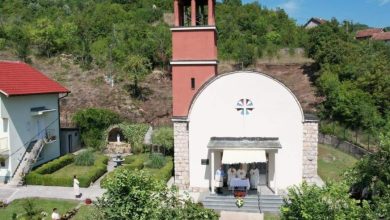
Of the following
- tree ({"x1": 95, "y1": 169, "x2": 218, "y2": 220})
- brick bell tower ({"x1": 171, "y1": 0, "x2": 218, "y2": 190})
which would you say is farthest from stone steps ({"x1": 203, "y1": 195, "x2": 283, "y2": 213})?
tree ({"x1": 95, "y1": 169, "x2": 218, "y2": 220})

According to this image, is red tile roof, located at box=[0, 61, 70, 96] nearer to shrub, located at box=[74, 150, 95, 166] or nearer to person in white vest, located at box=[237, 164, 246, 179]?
shrub, located at box=[74, 150, 95, 166]

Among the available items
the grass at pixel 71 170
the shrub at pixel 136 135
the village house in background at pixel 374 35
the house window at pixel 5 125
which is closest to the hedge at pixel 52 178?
the grass at pixel 71 170

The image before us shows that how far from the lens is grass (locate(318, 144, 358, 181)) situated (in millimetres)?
26656

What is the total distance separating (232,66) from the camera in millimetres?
63625

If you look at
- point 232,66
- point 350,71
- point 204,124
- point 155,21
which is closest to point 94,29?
point 155,21

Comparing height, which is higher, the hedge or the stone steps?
the hedge

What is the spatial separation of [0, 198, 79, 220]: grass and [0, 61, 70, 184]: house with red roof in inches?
162

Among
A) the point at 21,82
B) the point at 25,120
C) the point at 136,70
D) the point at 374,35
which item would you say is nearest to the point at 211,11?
the point at 21,82

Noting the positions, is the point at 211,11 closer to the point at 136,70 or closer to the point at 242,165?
the point at 242,165

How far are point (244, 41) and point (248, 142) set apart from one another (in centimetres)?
4696

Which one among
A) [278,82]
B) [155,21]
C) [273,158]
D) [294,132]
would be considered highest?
[155,21]

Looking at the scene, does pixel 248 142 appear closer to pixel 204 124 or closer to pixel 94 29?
pixel 204 124

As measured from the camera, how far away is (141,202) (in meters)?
10.6

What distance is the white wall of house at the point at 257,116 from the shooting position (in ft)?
74.2
